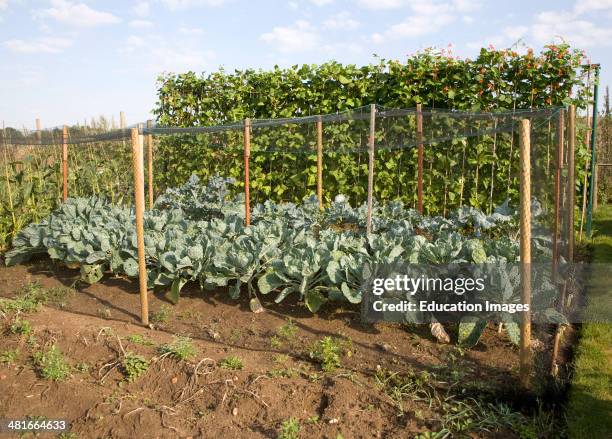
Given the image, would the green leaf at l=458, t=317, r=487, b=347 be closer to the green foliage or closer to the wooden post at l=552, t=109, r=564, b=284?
the wooden post at l=552, t=109, r=564, b=284

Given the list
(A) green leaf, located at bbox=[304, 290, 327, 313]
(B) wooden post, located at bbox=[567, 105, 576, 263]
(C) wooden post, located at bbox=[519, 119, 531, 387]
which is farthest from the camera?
(B) wooden post, located at bbox=[567, 105, 576, 263]

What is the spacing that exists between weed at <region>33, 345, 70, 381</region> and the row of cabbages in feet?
3.31

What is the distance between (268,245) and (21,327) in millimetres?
1911

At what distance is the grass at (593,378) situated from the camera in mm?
2734

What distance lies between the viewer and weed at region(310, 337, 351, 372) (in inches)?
125

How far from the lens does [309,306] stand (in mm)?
3822

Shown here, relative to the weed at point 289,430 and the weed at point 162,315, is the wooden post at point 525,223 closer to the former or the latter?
the weed at point 289,430

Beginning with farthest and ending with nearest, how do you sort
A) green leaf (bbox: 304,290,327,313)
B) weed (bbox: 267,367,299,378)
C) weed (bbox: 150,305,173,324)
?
weed (bbox: 150,305,173,324)
green leaf (bbox: 304,290,327,313)
weed (bbox: 267,367,299,378)

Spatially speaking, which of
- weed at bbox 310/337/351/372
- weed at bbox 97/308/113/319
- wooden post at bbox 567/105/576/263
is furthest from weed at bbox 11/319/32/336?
wooden post at bbox 567/105/576/263

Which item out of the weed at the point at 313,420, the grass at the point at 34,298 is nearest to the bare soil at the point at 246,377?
the weed at the point at 313,420

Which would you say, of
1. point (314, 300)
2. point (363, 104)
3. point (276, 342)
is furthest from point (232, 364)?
point (363, 104)

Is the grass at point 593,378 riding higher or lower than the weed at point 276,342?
lower

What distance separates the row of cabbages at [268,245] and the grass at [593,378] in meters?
0.80

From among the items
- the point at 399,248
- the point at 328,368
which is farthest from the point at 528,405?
the point at 399,248
